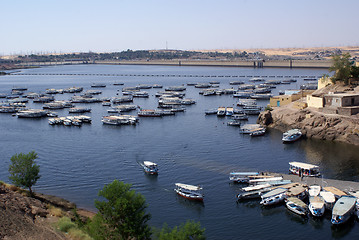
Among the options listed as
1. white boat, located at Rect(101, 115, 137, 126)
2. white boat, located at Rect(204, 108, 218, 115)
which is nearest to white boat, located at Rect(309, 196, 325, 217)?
white boat, located at Rect(101, 115, 137, 126)

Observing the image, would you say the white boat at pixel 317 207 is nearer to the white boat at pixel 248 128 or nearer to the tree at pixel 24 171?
the tree at pixel 24 171

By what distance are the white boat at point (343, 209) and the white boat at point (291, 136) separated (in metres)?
14.4

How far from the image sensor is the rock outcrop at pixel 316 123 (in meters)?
36.1

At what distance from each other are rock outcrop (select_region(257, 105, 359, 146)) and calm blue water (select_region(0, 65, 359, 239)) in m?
1.33

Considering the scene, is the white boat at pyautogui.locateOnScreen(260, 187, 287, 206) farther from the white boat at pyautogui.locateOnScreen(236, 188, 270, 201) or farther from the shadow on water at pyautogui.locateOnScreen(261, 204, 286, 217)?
the white boat at pyautogui.locateOnScreen(236, 188, 270, 201)

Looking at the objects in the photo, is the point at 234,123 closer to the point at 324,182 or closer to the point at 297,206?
the point at 324,182

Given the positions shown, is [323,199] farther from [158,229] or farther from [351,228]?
[158,229]

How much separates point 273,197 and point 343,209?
3816 millimetres

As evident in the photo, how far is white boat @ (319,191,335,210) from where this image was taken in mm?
22062

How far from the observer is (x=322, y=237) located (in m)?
19.9

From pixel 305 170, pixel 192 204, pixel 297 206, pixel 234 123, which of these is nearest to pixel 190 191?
pixel 192 204

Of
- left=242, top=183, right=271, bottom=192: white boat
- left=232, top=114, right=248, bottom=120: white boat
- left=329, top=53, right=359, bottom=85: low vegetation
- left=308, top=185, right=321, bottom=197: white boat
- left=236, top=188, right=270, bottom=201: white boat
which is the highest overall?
left=329, top=53, right=359, bottom=85: low vegetation

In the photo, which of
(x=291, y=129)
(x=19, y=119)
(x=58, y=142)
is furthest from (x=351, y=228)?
(x=19, y=119)

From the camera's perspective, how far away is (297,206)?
72.6 feet
